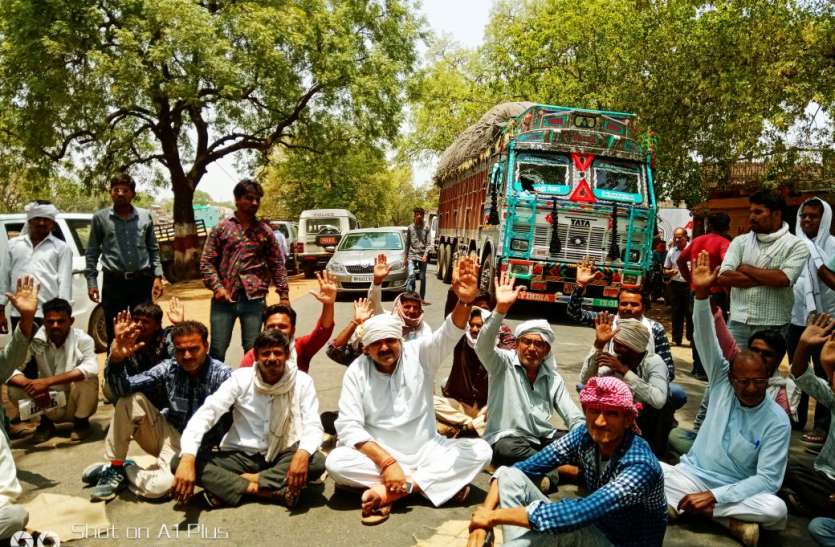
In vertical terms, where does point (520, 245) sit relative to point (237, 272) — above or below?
above

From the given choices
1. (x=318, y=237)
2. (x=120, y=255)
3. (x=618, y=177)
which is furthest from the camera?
(x=318, y=237)

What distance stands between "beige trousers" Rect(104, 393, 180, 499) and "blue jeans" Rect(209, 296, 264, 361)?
108cm

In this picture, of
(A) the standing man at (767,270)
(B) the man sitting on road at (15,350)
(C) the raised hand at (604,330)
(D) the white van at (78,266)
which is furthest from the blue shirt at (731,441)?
(D) the white van at (78,266)

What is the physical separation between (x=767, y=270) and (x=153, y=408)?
436 cm

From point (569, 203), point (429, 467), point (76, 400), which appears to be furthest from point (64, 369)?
point (569, 203)

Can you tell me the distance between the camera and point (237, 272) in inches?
203

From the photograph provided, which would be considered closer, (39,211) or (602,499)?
(602,499)

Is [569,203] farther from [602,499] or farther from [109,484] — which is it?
[602,499]

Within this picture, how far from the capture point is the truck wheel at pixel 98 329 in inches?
306

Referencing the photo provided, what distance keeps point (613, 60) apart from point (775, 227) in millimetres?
13408

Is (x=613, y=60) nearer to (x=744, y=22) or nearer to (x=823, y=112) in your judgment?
(x=744, y=22)

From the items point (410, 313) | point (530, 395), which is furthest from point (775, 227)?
point (410, 313)

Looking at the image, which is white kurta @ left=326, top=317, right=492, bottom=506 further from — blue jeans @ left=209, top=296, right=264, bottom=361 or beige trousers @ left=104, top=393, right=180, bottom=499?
blue jeans @ left=209, top=296, right=264, bottom=361

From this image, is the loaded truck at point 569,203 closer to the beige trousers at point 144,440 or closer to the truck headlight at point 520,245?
the truck headlight at point 520,245
